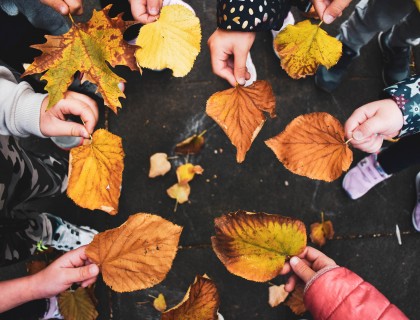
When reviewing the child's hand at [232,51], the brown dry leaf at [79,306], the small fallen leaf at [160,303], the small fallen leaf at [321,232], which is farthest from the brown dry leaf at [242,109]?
the brown dry leaf at [79,306]

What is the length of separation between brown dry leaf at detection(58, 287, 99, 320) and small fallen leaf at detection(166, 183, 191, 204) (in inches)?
19.2

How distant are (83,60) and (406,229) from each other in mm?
1399

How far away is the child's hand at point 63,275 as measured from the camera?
113 centimetres

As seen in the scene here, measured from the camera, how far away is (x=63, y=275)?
1.13 metres

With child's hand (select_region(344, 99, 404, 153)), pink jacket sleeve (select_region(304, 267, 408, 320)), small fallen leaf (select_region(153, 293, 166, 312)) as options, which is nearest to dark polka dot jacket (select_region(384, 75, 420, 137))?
child's hand (select_region(344, 99, 404, 153))

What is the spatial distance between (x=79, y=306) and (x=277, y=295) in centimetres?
75

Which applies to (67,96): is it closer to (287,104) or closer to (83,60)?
(83,60)

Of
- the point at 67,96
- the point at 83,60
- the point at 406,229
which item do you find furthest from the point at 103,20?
the point at 406,229

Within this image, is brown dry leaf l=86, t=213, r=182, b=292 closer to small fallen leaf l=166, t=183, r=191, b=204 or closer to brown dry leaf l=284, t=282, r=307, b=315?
small fallen leaf l=166, t=183, r=191, b=204

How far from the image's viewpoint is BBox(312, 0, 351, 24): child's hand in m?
1.16

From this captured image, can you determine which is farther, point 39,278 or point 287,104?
point 287,104

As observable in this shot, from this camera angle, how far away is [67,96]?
45.8 inches

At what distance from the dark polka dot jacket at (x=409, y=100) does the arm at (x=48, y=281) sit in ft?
3.20

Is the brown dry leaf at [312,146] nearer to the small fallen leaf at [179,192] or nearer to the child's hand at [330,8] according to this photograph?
the child's hand at [330,8]
